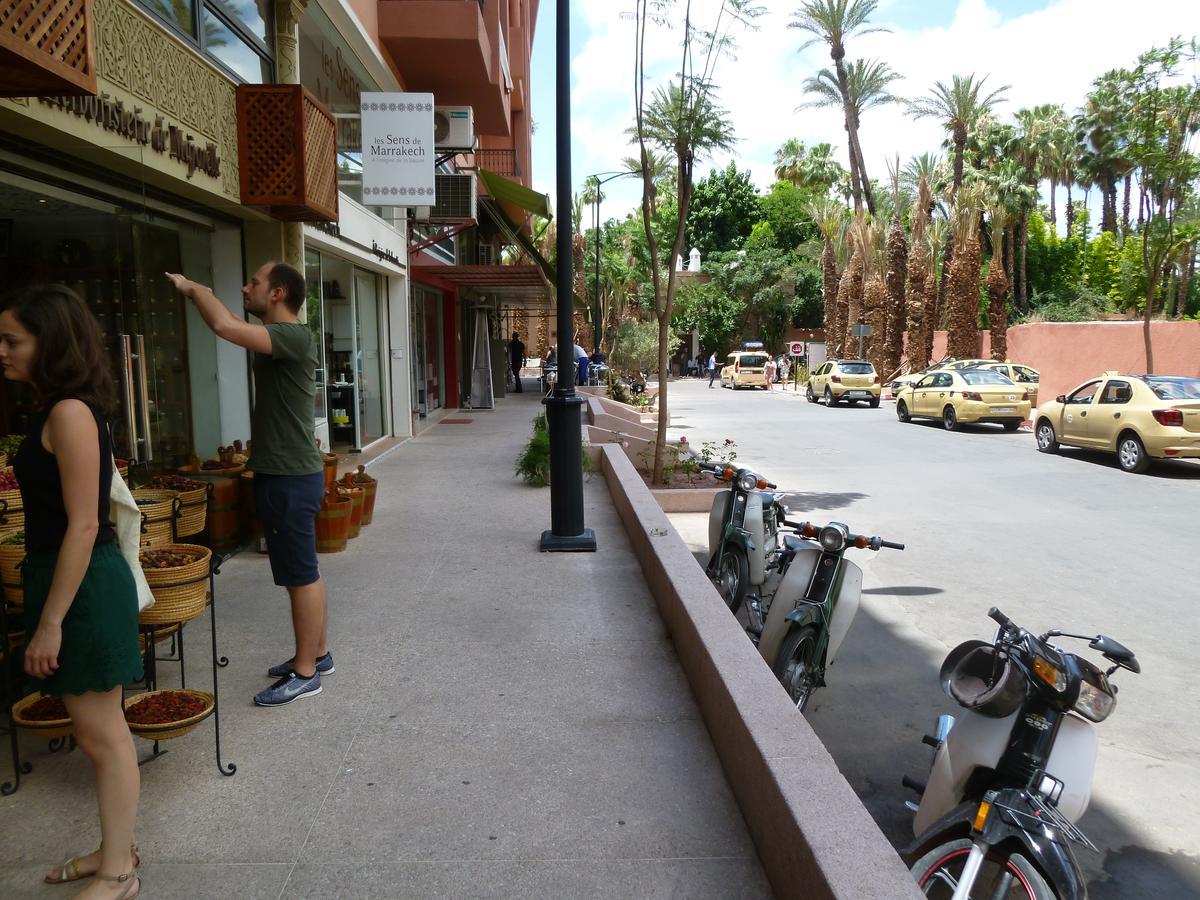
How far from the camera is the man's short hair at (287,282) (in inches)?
151

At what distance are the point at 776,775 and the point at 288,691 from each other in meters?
2.31

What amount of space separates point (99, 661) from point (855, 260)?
40.9 metres

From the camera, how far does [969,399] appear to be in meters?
20.8

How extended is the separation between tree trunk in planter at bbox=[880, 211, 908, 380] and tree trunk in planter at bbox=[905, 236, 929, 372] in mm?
1009

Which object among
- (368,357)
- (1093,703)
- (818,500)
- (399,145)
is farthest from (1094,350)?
(1093,703)

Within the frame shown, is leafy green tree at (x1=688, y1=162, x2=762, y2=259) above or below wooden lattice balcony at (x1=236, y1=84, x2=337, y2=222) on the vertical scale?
above

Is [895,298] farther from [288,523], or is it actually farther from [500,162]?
[288,523]

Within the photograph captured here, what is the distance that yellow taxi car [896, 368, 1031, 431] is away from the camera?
67.7 feet

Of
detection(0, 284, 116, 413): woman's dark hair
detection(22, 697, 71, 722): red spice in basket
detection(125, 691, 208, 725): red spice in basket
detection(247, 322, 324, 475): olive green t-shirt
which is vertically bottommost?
detection(125, 691, 208, 725): red spice in basket

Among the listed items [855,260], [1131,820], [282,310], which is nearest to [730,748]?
[1131,820]

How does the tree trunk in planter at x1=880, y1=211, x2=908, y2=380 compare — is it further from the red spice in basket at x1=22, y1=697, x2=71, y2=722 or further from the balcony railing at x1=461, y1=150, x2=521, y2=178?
the red spice in basket at x1=22, y1=697, x2=71, y2=722

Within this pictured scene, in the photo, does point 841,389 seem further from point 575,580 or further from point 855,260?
Result: point 575,580

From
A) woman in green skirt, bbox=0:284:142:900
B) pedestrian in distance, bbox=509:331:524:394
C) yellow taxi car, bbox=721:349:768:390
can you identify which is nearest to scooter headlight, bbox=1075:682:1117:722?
woman in green skirt, bbox=0:284:142:900

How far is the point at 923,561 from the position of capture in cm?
836
